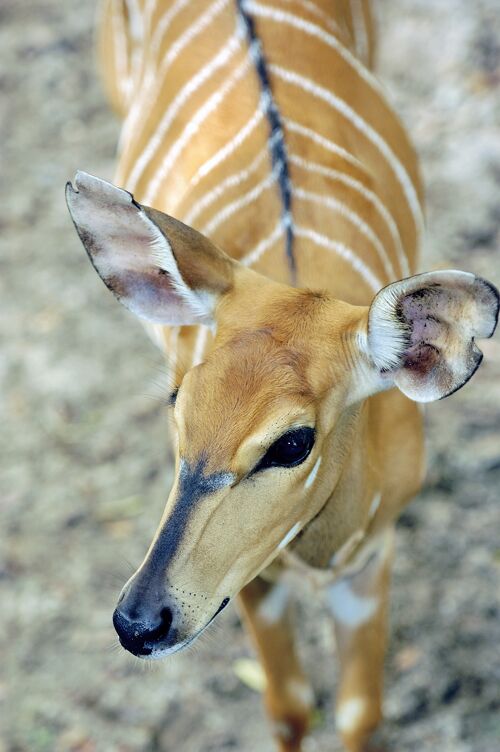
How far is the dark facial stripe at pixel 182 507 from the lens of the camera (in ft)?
5.45

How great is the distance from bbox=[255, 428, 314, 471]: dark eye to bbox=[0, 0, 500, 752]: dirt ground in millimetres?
1067

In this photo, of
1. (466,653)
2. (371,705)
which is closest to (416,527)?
(466,653)

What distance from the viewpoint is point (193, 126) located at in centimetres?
282

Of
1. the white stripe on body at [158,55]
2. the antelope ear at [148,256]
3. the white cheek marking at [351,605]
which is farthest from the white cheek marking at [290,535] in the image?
the white stripe on body at [158,55]

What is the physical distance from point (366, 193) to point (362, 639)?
44.1 inches

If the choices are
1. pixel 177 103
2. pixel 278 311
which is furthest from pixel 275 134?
pixel 278 311

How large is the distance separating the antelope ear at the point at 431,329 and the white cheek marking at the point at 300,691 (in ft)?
3.66

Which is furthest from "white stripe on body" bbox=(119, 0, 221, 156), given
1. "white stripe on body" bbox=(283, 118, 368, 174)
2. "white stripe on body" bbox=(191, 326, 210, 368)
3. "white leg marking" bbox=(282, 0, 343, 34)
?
"white stripe on body" bbox=(191, 326, 210, 368)

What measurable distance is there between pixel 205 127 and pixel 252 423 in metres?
1.32

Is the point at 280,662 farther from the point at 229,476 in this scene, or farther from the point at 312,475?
the point at 229,476

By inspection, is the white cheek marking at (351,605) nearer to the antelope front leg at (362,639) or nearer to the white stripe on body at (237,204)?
the antelope front leg at (362,639)

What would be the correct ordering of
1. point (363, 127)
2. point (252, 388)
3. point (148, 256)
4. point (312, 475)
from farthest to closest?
1. point (363, 127)
2. point (148, 256)
3. point (312, 475)
4. point (252, 388)

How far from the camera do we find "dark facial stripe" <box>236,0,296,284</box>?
2271mm

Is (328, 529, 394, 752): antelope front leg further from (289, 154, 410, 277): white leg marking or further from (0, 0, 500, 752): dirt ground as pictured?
(289, 154, 410, 277): white leg marking
